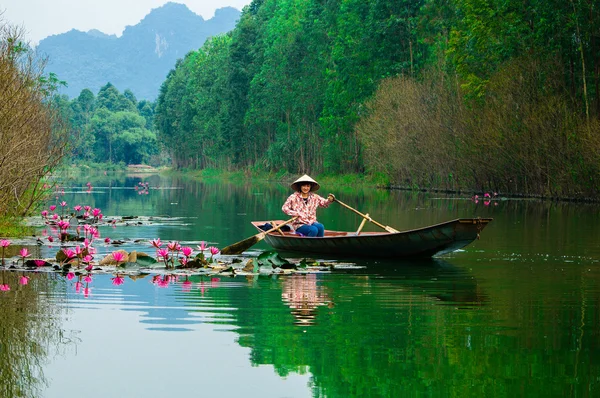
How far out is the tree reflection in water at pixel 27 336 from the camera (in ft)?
25.4

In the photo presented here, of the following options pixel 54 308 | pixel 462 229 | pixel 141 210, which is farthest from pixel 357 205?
pixel 54 308

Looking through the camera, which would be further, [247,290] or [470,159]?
[470,159]

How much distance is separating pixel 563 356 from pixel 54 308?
5.84 meters

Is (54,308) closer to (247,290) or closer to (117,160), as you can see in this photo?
(247,290)

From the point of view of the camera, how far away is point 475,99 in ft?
146

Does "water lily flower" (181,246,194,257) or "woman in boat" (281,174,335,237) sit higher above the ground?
"woman in boat" (281,174,335,237)

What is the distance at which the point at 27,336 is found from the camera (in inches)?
374

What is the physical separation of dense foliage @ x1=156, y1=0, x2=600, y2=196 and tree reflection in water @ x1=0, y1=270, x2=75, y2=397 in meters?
26.0

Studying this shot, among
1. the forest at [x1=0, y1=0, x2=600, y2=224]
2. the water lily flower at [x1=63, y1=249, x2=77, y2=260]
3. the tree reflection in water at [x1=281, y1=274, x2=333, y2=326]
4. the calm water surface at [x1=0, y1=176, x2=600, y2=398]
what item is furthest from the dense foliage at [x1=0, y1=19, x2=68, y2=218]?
the tree reflection in water at [x1=281, y1=274, x2=333, y2=326]

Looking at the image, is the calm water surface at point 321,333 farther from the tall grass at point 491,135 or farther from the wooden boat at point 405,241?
→ the tall grass at point 491,135

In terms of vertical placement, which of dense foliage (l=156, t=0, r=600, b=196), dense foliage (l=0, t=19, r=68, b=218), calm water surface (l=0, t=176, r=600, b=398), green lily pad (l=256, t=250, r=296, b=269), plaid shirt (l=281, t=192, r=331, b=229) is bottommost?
calm water surface (l=0, t=176, r=600, b=398)

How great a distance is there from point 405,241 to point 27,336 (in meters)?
9.01

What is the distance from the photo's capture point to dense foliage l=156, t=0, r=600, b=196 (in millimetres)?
38000

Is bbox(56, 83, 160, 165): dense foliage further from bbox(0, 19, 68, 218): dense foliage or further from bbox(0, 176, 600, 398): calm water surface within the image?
bbox(0, 176, 600, 398): calm water surface
